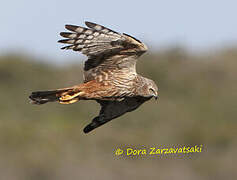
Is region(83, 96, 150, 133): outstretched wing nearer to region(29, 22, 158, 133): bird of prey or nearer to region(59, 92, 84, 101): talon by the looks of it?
region(29, 22, 158, 133): bird of prey

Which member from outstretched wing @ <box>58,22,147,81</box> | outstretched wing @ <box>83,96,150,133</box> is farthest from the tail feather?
outstretched wing @ <box>83,96,150,133</box>

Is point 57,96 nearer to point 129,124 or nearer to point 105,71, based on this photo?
point 105,71

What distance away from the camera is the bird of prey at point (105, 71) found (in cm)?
899

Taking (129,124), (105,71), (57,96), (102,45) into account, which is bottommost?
(129,124)

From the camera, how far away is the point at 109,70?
9.34 meters

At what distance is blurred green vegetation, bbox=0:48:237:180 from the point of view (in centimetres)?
1898

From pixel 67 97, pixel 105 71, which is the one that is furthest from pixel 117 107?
pixel 67 97

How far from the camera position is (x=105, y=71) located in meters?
9.34

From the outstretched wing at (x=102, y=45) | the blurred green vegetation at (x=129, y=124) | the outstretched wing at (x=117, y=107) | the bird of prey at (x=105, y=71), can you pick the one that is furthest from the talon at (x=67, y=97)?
the blurred green vegetation at (x=129, y=124)

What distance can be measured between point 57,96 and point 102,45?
87 centimetres

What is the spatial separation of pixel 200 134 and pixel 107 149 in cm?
342

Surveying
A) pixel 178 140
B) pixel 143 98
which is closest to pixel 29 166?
pixel 178 140

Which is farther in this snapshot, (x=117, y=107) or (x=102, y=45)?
(x=117, y=107)

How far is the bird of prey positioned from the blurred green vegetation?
29.2ft
